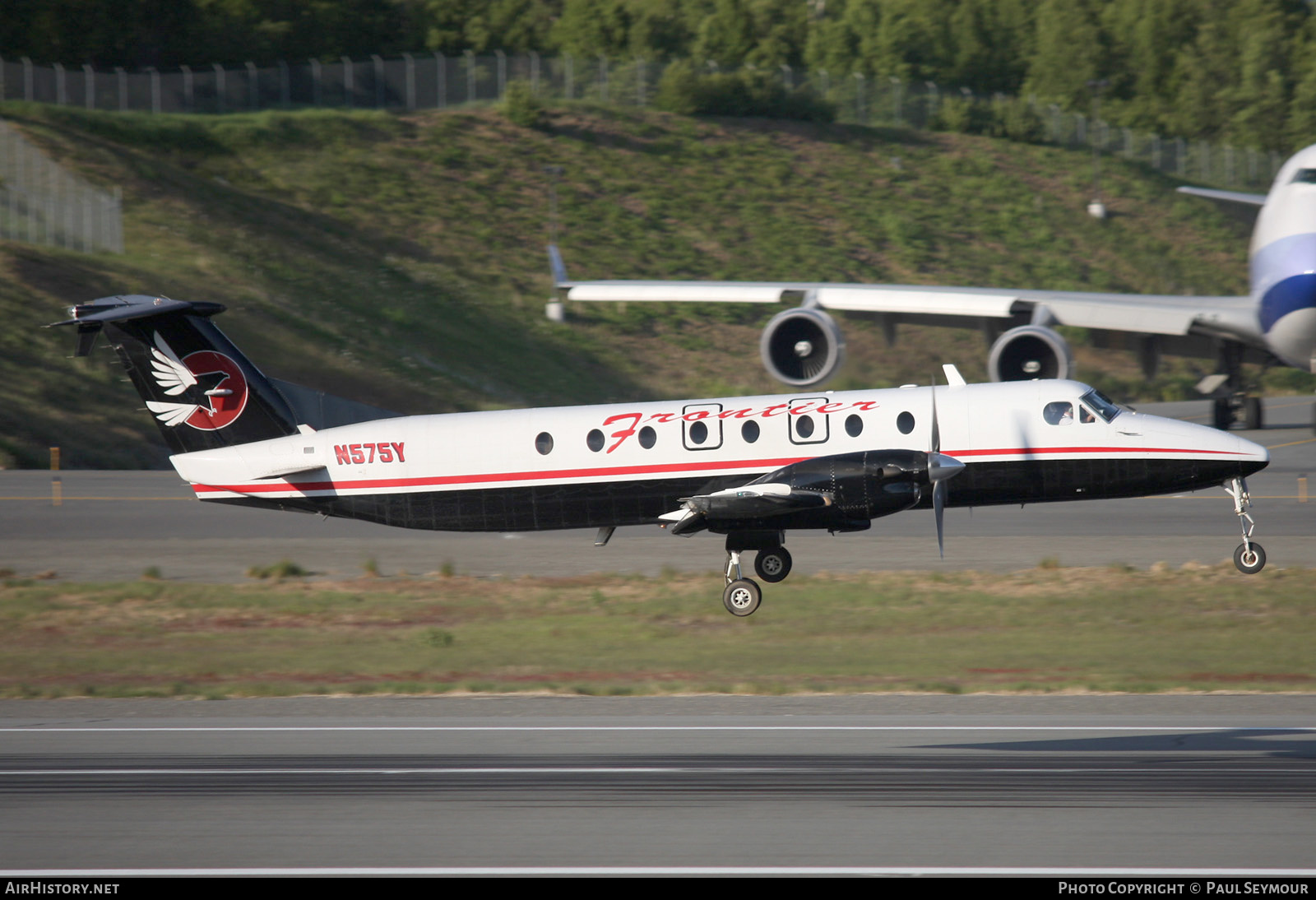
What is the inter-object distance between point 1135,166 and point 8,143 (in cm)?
6769

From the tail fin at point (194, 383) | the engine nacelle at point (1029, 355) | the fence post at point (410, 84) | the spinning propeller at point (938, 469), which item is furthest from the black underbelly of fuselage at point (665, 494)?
the fence post at point (410, 84)

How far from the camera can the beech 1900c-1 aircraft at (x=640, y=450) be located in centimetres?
2225

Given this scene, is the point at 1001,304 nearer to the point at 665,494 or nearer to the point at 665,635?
the point at 665,635

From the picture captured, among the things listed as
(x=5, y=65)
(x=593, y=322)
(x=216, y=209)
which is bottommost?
(x=593, y=322)

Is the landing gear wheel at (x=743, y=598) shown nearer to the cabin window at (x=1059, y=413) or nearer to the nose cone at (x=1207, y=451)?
the cabin window at (x=1059, y=413)

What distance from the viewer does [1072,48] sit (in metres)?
104

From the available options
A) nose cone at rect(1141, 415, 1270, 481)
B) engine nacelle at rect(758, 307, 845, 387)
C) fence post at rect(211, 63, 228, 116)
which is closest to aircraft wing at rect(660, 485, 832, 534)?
nose cone at rect(1141, 415, 1270, 481)

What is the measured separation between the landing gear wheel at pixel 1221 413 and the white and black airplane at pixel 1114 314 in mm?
33

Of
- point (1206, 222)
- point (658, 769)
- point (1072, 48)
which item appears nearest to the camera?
point (658, 769)

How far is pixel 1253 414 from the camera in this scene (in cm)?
4044

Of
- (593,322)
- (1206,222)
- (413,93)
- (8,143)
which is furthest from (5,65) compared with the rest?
(1206,222)

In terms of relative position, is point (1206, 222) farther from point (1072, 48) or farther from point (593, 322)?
point (593, 322)

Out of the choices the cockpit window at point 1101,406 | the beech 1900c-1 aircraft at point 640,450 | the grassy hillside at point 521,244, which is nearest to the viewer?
the beech 1900c-1 aircraft at point 640,450

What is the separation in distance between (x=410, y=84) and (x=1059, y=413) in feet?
209
